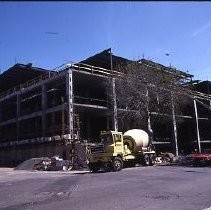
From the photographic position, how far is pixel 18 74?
57.0 meters

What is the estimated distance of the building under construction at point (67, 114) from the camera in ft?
137

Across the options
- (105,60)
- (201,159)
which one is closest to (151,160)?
(201,159)

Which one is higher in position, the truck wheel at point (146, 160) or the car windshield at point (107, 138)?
the car windshield at point (107, 138)

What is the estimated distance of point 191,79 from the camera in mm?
61594

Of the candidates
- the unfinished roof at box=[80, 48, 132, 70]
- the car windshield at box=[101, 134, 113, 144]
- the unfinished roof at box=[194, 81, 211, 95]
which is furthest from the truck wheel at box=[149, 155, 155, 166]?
the unfinished roof at box=[194, 81, 211, 95]

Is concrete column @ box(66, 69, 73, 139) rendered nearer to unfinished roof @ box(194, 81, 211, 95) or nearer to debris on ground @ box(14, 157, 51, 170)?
debris on ground @ box(14, 157, 51, 170)

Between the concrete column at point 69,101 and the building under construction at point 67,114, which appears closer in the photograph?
the concrete column at point 69,101

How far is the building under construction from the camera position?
41812 millimetres

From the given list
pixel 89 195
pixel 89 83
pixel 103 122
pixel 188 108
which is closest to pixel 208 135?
pixel 188 108

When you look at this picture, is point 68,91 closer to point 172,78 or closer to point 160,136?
point 172,78

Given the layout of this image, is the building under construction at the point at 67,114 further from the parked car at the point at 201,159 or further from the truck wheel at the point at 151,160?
the parked car at the point at 201,159

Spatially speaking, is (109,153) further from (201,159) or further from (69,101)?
(69,101)

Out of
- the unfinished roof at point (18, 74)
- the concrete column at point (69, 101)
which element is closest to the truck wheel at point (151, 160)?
the concrete column at point (69, 101)

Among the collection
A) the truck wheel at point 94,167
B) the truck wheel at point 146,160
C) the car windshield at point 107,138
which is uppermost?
the car windshield at point 107,138
